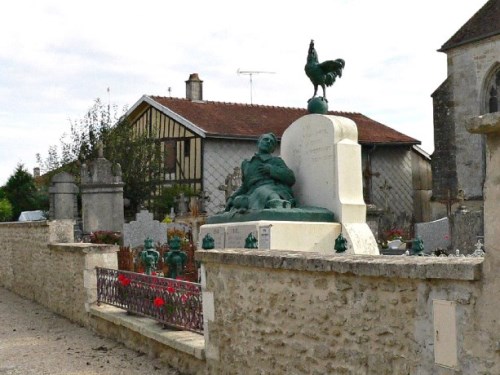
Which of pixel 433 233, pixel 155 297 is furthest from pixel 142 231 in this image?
pixel 155 297

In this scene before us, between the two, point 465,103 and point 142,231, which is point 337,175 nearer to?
point 142,231

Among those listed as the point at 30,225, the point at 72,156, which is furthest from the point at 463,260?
the point at 72,156

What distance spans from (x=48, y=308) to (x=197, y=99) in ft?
64.8

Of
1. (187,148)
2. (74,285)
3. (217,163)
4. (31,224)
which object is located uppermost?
(187,148)

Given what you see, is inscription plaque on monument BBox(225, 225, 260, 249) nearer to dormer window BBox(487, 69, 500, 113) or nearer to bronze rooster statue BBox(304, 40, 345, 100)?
bronze rooster statue BBox(304, 40, 345, 100)

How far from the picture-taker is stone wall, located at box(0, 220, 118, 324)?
34.8ft

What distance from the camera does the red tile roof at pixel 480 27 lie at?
23812 millimetres

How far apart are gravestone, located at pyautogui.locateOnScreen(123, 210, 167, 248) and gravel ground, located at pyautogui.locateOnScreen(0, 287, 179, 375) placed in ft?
19.0

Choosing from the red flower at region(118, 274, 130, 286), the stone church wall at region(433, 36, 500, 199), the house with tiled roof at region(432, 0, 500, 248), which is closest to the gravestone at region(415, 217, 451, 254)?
the house with tiled roof at region(432, 0, 500, 248)

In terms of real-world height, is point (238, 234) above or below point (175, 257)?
above

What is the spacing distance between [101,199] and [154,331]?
13020 millimetres

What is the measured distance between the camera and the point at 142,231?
704 inches

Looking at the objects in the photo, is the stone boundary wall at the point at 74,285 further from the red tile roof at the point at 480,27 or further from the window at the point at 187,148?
the red tile roof at the point at 480,27

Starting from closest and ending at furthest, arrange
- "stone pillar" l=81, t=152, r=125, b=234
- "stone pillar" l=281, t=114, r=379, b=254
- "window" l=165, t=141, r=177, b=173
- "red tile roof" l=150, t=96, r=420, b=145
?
"stone pillar" l=281, t=114, r=379, b=254, "stone pillar" l=81, t=152, r=125, b=234, "red tile roof" l=150, t=96, r=420, b=145, "window" l=165, t=141, r=177, b=173
